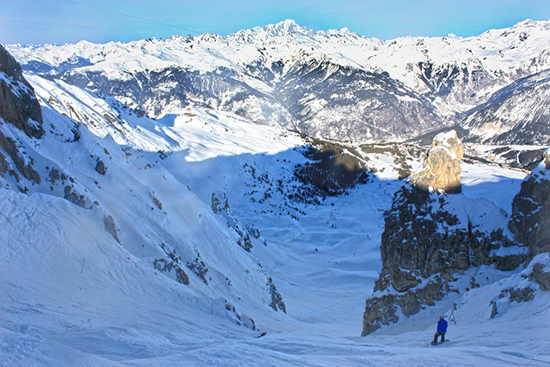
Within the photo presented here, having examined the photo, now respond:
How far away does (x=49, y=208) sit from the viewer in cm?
1923

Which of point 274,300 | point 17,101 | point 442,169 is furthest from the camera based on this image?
point 274,300

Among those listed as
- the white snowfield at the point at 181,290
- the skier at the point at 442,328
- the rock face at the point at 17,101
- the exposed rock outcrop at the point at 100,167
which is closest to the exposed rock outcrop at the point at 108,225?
the white snowfield at the point at 181,290

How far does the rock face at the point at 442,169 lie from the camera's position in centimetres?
2980

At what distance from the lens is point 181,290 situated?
2089 centimetres

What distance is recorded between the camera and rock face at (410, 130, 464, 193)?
29797mm

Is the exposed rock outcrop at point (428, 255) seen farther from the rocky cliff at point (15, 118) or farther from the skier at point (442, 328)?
the rocky cliff at point (15, 118)

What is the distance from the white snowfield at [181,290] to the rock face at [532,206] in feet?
3.68

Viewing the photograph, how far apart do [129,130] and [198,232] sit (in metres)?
53.0

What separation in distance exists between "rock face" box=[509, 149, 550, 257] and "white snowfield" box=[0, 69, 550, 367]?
44.2 inches

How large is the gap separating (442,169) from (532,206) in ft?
19.2

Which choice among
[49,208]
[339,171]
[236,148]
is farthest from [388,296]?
[339,171]

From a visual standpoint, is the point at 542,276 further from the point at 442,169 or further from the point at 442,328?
the point at 442,169

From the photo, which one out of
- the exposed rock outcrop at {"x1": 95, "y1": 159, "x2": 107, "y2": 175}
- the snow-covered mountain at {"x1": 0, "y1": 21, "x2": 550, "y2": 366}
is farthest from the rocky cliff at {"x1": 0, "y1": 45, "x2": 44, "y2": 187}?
the exposed rock outcrop at {"x1": 95, "y1": 159, "x2": 107, "y2": 175}

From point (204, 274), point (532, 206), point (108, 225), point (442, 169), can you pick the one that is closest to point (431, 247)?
point (442, 169)
